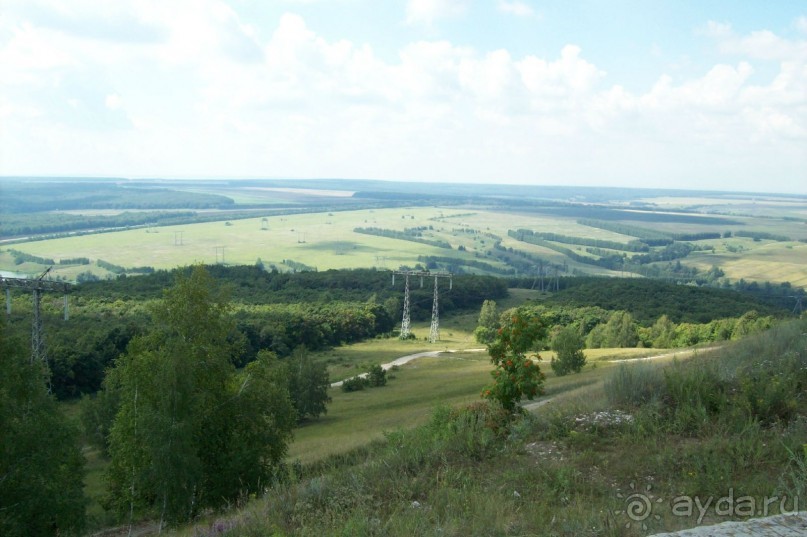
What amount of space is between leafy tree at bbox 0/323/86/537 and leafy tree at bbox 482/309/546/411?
10.4 m

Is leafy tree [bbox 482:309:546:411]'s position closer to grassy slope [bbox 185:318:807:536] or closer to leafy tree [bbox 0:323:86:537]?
grassy slope [bbox 185:318:807:536]

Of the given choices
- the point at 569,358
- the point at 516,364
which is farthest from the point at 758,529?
the point at 569,358

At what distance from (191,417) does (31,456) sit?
141 inches

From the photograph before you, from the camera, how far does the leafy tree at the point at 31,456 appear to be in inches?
560

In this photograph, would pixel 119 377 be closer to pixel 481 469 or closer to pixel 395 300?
pixel 481 469

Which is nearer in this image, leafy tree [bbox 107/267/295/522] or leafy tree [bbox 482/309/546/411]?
leafy tree [bbox 482/309/546/411]

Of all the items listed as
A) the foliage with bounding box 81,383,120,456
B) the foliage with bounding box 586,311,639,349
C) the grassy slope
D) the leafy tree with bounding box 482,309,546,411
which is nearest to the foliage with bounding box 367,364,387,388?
the foliage with bounding box 81,383,120,456

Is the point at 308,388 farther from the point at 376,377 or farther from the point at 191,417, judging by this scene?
the point at 191,417

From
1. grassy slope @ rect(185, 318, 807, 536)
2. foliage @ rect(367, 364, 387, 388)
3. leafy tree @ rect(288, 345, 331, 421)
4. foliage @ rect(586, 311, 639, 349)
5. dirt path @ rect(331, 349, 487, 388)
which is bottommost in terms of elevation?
dirt path @ rect(331, 349, 487, 388)

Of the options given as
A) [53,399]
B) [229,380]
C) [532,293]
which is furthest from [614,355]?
[532,293]

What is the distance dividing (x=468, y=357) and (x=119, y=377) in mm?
50149

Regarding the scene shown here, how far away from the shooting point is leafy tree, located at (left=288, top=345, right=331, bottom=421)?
40375 millimetres

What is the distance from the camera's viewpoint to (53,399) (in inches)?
671

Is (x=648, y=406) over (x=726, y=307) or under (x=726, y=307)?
over
